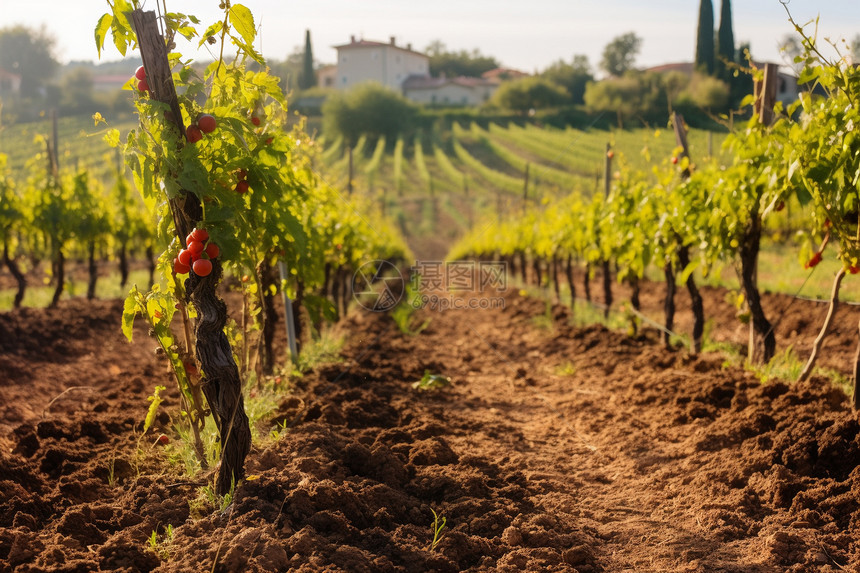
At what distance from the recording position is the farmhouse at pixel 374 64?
158 ft

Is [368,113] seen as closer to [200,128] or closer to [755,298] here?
[755,298]

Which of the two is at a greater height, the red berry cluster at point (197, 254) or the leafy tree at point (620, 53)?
the leafy tree at point (620, 53)

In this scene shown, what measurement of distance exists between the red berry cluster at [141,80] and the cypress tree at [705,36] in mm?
9733

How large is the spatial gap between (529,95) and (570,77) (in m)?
2.70


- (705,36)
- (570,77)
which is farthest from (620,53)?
(705,36)

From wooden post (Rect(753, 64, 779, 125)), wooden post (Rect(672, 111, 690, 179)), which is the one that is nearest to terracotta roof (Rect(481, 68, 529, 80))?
wooden post (Rect(672, 111, 690, 179))

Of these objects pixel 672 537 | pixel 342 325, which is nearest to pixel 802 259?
pixel 672 537

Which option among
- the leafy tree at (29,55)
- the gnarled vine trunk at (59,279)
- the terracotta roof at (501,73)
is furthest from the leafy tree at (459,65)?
the gnarled vine trunk at (59,279)

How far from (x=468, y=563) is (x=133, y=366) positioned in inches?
204

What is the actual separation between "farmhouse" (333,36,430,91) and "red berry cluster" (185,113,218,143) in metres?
44.8

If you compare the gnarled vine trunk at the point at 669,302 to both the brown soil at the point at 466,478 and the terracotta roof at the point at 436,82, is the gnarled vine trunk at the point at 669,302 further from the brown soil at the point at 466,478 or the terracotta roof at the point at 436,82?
the terracotta roof at the point at 436,82

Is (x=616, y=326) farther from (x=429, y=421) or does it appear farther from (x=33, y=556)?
(x=33, y=556)

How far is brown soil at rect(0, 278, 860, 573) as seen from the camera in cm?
289

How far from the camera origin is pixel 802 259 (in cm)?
528
